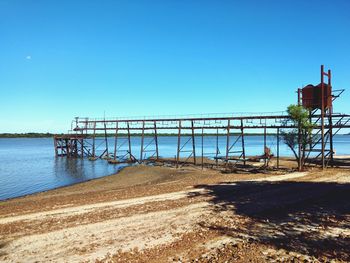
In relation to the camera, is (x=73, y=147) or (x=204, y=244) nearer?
(x=204, y=244)

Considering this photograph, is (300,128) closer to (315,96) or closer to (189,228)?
(315,96)

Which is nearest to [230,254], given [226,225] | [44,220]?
[226,225]

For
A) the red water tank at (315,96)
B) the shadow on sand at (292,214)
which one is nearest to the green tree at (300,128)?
the red water tank at (315,96)

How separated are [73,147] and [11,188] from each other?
3002 centimetres

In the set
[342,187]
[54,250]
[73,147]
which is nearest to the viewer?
[54,250]

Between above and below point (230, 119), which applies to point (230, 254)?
below

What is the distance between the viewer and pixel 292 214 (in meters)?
11.6

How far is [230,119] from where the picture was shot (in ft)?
99.0

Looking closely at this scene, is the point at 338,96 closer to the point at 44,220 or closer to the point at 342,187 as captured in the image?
the point at 342,187

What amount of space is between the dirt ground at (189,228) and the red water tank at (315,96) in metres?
12.2

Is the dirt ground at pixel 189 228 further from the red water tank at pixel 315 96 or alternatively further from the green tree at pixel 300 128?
the red water tank at pixel 315 96

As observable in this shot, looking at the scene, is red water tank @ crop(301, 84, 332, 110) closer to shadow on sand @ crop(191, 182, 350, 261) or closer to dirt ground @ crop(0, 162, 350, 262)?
shadow on sand @ crop(191, 182, 350, 261)

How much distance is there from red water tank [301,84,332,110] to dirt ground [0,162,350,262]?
12158mm

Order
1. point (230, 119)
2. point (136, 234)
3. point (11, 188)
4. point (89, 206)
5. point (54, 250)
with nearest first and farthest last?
point (54, 250) < point (136, 234) < point (89, 206) < point (11, 188) < point (230, 119)
